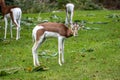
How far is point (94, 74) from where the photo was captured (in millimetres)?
10516

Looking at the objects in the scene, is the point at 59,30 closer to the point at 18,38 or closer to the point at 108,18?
the point at 18,38

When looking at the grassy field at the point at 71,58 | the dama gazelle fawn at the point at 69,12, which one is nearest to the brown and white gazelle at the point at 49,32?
the grassy field at the point at 71,58

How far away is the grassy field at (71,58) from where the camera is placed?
34.9 ft

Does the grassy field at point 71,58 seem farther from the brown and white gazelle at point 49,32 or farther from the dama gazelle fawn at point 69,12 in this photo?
the dama gazelle fawn at point 69,12

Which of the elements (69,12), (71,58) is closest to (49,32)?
(71,58)

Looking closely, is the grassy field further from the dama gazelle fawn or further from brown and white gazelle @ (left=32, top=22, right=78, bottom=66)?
the dama gazelle fawn

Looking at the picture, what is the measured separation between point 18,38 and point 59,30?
21.7 feet

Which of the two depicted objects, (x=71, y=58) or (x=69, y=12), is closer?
(x=71, y=58)

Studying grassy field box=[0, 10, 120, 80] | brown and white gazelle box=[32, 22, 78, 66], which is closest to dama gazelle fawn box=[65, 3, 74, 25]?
grassy field box=[0, 10, 120, 80]

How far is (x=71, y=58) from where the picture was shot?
43.7 ft

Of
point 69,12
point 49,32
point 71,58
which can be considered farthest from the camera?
point 69,12

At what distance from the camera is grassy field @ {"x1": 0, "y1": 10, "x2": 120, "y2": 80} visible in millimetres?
10625

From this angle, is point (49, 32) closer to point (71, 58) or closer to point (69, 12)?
point (71, 58)

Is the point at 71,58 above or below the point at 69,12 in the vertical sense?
above
